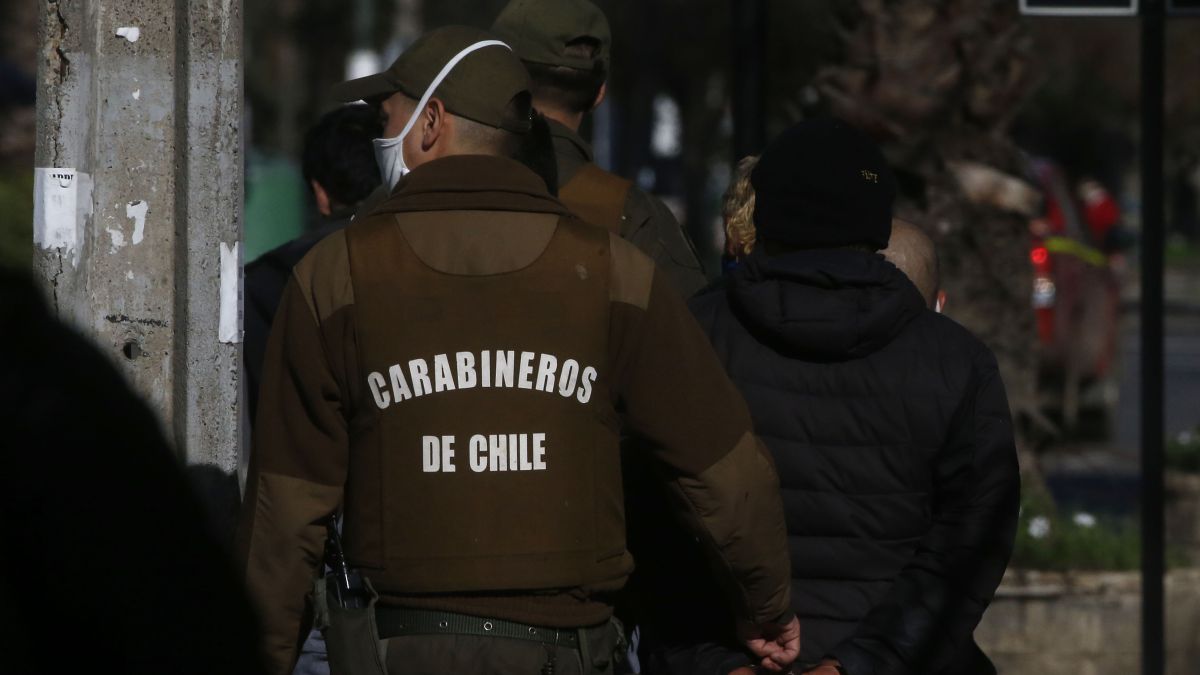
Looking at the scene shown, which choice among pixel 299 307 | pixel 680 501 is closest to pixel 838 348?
pixel 680 501

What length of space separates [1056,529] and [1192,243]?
42.6 meters

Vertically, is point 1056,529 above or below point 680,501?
below


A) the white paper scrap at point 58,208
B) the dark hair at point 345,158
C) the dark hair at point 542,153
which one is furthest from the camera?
the dark hair at point 345,158

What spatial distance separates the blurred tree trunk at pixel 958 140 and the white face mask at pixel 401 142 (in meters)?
4.64

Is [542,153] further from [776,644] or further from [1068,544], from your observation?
[1068,544]

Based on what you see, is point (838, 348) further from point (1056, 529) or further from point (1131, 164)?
point (1131, 164)

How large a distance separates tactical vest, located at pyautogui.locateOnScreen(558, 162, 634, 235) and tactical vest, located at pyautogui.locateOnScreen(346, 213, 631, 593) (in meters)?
0.97

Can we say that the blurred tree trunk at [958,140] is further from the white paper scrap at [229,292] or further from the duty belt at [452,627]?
the duty belt at [452,627]

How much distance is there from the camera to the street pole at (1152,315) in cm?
553

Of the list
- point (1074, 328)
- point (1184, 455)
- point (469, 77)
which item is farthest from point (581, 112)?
point (1074, 328)

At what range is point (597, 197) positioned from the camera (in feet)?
12.8

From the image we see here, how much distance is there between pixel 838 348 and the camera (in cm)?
319

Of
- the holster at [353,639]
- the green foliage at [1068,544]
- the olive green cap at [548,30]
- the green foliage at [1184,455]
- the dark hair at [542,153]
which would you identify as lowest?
the green foliage at [1068,544]

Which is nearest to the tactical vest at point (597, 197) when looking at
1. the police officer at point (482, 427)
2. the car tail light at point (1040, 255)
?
the police officer at point (482, 427)
